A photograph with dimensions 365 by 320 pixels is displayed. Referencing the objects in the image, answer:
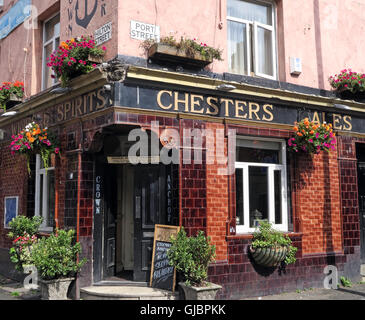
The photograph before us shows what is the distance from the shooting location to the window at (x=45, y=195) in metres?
9.51

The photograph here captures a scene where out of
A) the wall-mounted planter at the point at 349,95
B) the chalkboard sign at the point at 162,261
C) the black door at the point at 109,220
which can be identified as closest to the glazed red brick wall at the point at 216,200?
the chalkboard sign at the point at 162,261

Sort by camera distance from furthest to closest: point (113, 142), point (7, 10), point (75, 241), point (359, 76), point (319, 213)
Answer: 1. point (7, 10)
2. point (359, 76)
3. point (319, 213)
4. point (113, 142)
5. point (75, 241)

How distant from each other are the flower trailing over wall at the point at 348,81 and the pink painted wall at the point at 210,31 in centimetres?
20

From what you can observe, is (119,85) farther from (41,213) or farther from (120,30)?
(41,213)

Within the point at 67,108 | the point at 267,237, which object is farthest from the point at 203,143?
the point at 67,108

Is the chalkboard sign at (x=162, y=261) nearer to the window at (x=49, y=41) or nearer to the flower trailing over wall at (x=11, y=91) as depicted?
the window at (x=49, y=41)

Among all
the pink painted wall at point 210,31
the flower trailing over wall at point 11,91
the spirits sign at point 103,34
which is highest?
the pink painted wall at point 210,31

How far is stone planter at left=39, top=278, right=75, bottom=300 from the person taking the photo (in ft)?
23.8

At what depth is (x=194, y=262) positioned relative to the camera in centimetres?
695

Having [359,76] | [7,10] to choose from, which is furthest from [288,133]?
[7,10]

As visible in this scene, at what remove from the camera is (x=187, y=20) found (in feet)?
26.4

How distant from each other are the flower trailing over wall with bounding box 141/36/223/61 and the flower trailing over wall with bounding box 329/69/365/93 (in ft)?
11.2

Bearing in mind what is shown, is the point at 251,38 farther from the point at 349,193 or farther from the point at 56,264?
the point at 56,264

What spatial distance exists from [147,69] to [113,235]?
3.54 m
